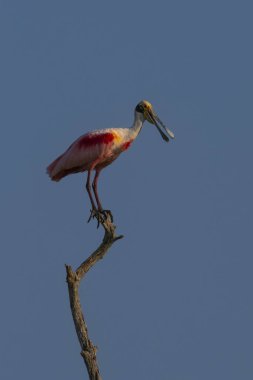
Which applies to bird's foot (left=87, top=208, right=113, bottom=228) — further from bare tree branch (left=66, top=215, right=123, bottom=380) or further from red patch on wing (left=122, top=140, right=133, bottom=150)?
red patch on wing (left=122, top=140, right=133, bottom=150)

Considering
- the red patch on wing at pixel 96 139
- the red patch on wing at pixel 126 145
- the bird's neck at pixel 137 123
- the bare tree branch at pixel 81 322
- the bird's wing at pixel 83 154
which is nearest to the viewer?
the bare tree branch at pixel 81 322

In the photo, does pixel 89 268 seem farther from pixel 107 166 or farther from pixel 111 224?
pixel 107 166

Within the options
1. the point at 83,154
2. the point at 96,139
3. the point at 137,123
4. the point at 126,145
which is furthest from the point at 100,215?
the point at 137,123

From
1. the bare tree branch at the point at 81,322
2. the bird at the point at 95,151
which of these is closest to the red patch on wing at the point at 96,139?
the bird at the point at 95,151

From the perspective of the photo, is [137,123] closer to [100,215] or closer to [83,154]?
[83,154]

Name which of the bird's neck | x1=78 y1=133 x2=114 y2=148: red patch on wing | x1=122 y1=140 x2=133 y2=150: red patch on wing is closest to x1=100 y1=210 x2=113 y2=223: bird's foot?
x1=78 y1=133 x2=114 y2=148: red patch on wing

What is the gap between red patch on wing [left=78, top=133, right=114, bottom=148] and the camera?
27.2 m

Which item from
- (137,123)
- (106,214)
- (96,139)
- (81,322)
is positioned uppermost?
(137,123)

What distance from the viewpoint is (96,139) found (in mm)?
27234

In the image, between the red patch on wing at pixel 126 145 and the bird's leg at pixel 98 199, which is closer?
the bird's leg at pixel 98 199

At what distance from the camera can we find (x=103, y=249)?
963 inches

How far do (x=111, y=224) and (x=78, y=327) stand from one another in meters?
1.92

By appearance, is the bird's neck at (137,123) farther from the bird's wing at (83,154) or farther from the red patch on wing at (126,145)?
the bird's wing at (83,154)

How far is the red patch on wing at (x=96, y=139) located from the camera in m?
27.2
